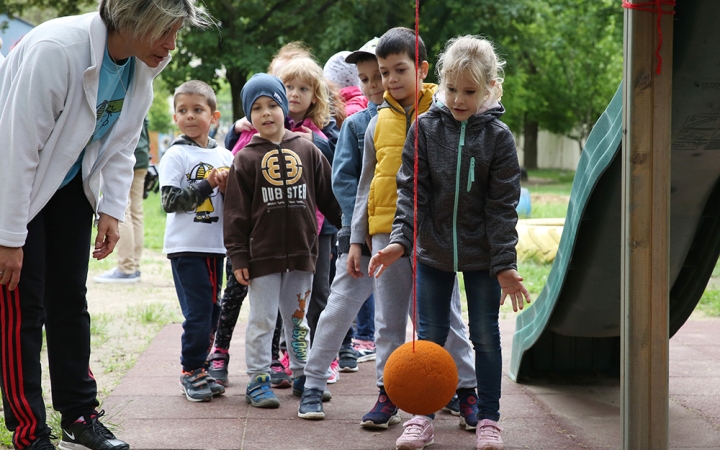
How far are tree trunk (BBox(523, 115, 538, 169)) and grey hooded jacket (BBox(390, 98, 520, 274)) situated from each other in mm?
34714

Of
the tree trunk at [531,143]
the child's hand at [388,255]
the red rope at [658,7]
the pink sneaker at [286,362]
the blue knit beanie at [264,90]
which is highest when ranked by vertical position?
the red rope at [658,7]

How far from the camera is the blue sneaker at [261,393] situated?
4004 mm

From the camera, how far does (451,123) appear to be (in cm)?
339

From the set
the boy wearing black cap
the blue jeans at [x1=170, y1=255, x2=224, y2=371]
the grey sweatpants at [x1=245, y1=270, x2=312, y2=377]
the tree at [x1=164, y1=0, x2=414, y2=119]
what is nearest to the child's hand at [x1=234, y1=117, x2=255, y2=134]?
the boy wearing black cap

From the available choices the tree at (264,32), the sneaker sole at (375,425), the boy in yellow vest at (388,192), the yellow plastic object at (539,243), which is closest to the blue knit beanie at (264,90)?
the boy in yellow vest at (388,192)

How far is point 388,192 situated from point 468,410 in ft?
3.37

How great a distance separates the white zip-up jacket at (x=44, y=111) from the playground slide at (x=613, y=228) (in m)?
1.98

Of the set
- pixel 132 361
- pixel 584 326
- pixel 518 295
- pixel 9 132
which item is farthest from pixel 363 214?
pixel 132 361

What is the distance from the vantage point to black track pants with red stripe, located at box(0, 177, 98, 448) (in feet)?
9.80

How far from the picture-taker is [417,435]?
3.38 m

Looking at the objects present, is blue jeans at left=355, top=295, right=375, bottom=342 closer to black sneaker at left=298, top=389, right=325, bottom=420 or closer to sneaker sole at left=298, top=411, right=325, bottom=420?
black sneaker at left=298, top=389, right=325, bottom=420

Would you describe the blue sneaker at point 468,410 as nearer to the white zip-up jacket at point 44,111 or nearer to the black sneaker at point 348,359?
the black sneaker at point 348,359

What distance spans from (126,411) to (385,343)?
4.16 feet

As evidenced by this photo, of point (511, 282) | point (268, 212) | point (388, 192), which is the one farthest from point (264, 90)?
point (511, 282)
